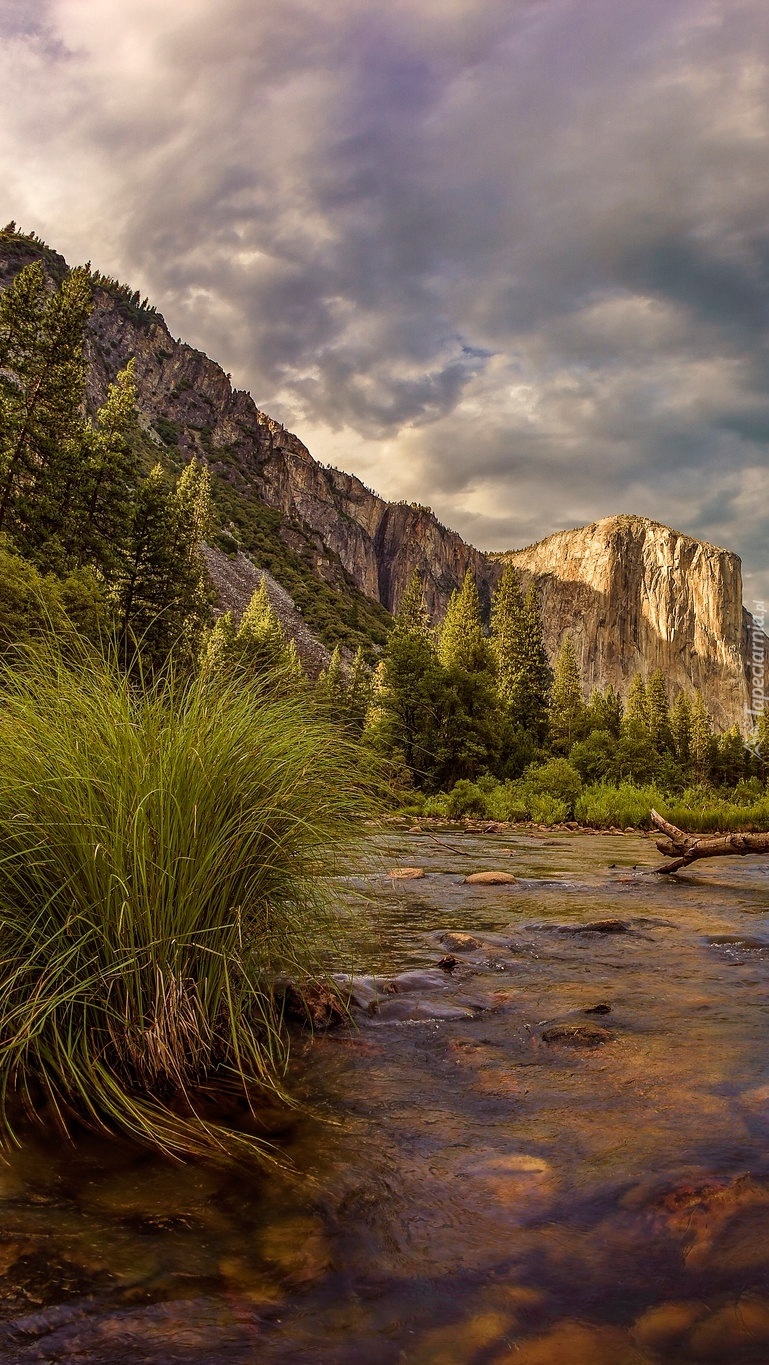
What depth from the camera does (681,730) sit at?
84.4m

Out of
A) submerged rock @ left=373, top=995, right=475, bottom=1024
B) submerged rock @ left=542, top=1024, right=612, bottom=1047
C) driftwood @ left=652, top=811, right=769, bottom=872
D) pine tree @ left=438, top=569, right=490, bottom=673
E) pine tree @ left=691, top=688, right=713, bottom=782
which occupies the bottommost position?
submerged rock @ left=373, top=995, right=475, bottom=1024

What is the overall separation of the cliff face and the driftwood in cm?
16903

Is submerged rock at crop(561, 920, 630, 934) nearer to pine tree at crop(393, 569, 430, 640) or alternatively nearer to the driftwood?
the driftwood

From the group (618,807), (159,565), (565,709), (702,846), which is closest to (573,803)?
(618,807)

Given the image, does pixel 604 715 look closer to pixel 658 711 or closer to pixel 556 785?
pixel 658 711

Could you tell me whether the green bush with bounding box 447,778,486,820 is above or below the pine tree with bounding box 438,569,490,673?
below

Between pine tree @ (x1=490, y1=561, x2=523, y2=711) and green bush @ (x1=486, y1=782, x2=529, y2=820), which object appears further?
pine tree @ (x1=490, y1=561, x2=523, y2=711)

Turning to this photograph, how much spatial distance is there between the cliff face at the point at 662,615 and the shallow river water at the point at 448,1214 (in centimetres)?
17702

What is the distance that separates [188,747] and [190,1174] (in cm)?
153

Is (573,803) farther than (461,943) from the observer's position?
Yes

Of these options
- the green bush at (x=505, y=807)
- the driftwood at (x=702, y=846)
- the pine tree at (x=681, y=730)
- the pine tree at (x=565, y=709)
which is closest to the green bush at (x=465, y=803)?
the green bush at (x=505, y=807)

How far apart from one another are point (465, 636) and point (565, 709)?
55.6 ft

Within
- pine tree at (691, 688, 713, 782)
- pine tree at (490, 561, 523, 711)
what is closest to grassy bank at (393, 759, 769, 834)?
pine tree at (490, 561, 523, 711)

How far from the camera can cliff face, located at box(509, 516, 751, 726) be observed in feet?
568
